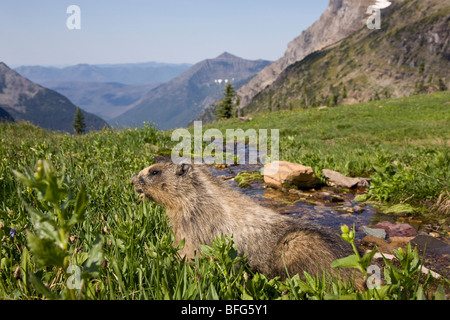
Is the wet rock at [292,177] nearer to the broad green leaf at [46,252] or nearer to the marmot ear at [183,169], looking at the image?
the marmot ear at [183,169]

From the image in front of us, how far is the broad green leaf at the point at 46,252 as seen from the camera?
1.44 m

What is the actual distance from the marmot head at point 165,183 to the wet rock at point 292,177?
4.09 meters

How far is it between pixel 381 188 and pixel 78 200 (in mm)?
7406

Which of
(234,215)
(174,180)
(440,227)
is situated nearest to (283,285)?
(234,215)

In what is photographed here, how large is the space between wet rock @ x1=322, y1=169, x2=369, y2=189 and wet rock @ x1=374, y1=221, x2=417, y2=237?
2.83 meters

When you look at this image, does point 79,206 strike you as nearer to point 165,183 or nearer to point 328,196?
point 165,183

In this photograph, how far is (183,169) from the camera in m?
5.43

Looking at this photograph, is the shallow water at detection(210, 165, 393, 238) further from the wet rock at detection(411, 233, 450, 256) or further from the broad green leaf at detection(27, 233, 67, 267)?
the broad green leaf at detection(27, 233, 67, 267)

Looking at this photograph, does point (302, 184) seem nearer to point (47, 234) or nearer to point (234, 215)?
point (234, 215)

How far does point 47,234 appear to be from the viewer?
160cm

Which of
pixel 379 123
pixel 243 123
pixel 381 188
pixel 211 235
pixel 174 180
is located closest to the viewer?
pixel 211 235
